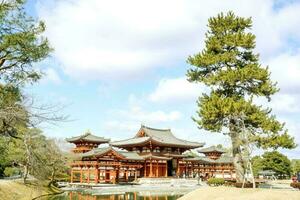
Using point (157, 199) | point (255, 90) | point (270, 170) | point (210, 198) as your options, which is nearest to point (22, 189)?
point (157, 199)

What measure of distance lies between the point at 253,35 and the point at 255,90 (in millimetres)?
4967

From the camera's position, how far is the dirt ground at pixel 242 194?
2038 cm

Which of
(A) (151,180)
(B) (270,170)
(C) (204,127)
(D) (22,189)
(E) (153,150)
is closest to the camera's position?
(D) (22,189)

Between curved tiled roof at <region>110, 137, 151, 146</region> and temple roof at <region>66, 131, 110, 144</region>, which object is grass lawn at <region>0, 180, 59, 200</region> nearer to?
curved tiled roof at <region>110, 137, 151, 146</region>

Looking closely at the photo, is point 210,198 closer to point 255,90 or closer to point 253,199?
point 253,199

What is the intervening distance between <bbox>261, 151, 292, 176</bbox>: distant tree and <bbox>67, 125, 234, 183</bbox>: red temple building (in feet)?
22.0

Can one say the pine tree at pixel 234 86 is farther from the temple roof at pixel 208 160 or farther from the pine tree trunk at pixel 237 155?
the temple roof at pixel 208 160

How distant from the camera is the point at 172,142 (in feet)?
210

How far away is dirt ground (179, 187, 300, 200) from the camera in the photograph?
66.8 feet

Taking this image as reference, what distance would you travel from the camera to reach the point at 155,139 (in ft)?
200

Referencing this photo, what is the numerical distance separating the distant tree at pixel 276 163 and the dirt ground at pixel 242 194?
45683 mm

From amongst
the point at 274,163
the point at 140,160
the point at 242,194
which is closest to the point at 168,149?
the point at 140,160

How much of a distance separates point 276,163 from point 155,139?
77.3ft

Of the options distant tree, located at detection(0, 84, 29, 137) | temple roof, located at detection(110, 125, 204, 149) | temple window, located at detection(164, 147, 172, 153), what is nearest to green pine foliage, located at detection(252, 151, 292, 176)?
temple roof, located at detection(110, 125, 204, 149)
